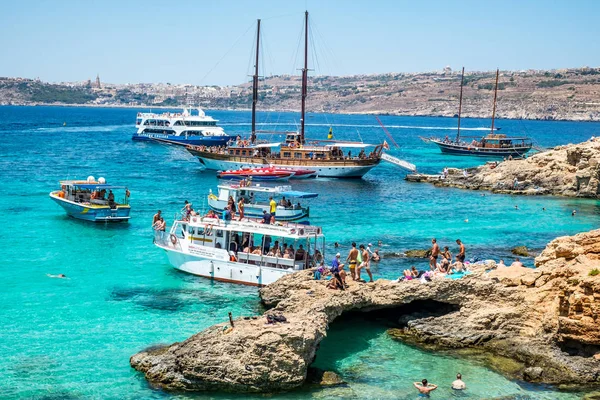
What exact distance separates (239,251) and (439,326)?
1055cm

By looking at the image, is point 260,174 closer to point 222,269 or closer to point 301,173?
point 301,173

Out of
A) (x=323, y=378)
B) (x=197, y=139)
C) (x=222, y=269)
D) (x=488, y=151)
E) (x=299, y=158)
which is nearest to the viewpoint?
(x=323, y=378)

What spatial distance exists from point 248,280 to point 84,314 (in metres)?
6.97

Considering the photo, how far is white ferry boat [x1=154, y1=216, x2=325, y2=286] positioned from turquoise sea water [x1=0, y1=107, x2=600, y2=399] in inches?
29.3

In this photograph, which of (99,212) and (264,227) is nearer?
(264,227)

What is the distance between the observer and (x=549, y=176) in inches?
2601

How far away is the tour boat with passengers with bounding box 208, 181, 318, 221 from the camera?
43.5 m

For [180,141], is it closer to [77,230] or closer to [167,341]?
[77,230]

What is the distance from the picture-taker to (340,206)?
57.1 meters

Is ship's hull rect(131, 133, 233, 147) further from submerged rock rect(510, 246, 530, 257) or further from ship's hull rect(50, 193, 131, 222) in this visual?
submerged rock rect(510, 246, 530, 257)

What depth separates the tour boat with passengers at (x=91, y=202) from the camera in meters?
46.5

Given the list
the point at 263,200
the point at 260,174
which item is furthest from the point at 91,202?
the point at 260,174

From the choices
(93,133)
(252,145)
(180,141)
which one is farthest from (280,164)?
(93,133)

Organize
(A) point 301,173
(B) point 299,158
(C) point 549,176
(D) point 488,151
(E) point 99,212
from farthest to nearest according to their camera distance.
→ 1. (D) point 488,151
2. (B) point 299,158
3. (A) point 301,173
4. (C) point 549,176
5. (E) point 99,212
